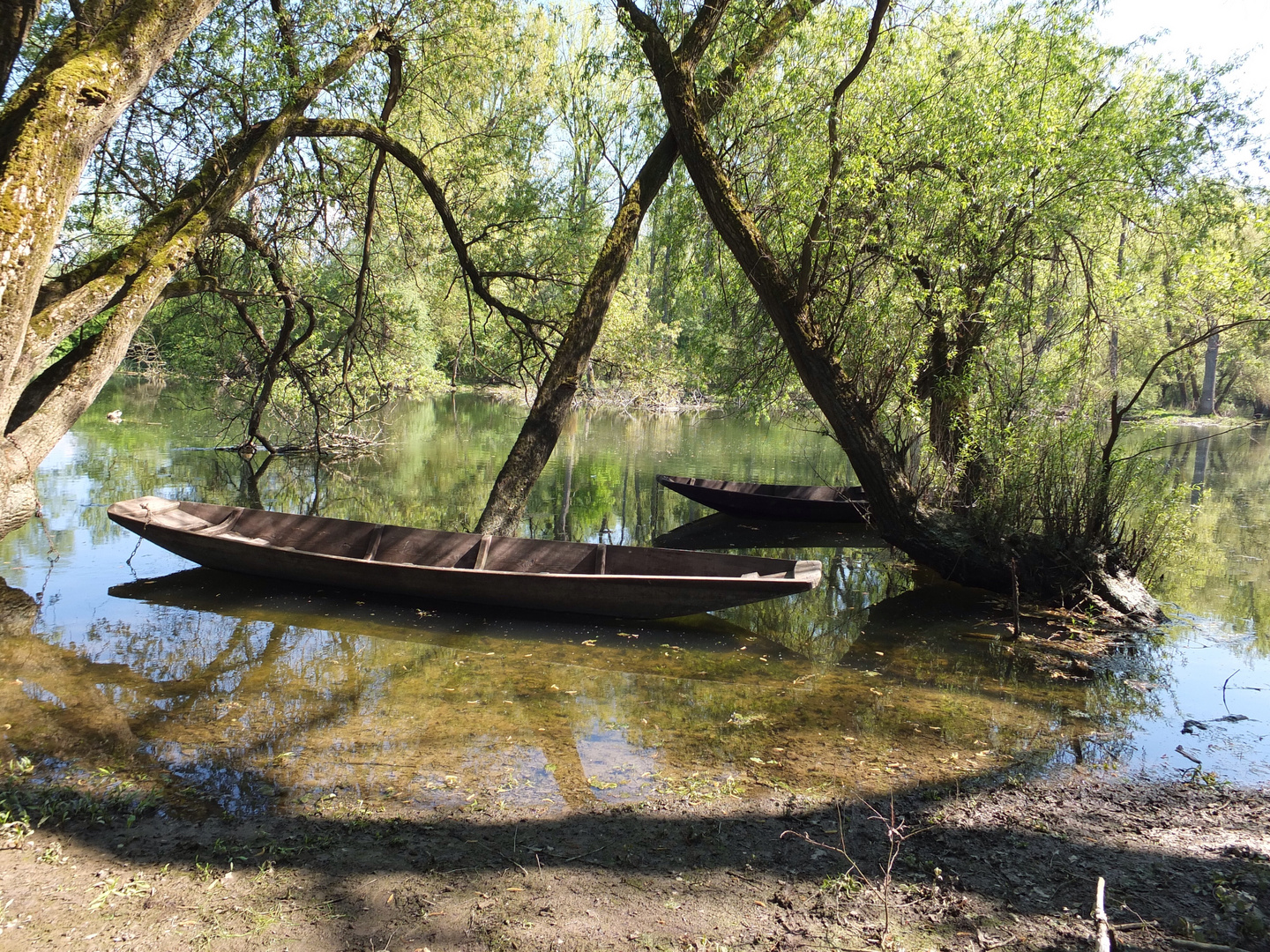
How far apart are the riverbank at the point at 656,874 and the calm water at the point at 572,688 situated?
0.32 metres

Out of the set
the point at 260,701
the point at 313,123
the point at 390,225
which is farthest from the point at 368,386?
the point at 260,701

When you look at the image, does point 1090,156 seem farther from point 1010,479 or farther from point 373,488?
point 373,488

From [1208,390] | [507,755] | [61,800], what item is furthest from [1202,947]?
[1208,390]

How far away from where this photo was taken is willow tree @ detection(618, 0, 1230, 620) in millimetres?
7633

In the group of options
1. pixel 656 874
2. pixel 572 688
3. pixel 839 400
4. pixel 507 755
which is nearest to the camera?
pixel 656 874

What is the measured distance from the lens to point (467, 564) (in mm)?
7703

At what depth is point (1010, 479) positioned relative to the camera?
8.03 m

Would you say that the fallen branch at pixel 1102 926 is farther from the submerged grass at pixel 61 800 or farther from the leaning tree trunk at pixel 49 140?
the leaning tree trunk at pixel 49 140

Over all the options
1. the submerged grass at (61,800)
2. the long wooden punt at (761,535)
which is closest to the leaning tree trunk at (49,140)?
the submerged grass at (61,800)

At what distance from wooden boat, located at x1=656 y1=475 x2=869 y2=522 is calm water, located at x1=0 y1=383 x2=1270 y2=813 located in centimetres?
189

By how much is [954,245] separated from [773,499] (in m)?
5.34

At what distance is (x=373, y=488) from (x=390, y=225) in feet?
16.1

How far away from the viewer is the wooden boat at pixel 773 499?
41.2ft

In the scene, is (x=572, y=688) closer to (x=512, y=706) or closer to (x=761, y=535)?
(x=512, y=706)
